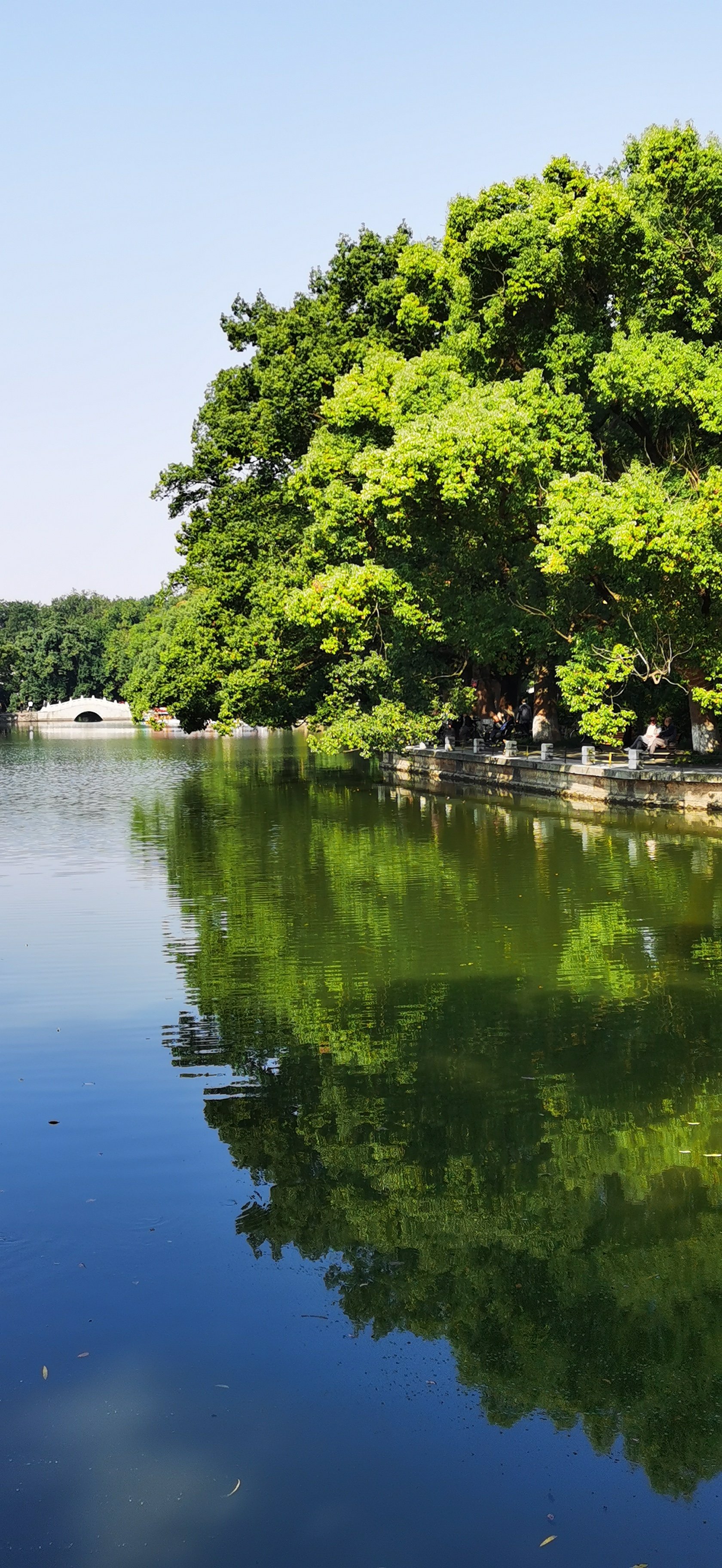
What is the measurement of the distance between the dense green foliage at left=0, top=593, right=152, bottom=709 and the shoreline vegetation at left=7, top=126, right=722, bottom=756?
109m

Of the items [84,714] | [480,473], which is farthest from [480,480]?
[84,714]

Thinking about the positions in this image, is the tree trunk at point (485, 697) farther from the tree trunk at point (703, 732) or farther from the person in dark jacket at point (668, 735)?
the tree trunk at point (703, 732)

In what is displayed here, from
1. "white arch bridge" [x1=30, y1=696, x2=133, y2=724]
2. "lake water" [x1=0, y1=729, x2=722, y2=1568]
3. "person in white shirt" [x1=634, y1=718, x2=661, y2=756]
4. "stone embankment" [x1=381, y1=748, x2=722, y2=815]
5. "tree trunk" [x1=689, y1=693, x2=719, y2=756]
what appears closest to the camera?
"lake water" [x1=0, y1=729, x2=722, y2=1568]

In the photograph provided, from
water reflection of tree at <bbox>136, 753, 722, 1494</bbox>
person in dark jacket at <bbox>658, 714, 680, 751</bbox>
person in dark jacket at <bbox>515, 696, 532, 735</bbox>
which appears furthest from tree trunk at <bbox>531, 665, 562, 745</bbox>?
water reflection of tree at <bbox>136, 753, 722, 1494</bbox>

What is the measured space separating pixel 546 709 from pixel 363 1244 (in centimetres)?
3374

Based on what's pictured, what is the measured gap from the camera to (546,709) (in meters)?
39.7

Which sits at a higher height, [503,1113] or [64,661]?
[64,661]

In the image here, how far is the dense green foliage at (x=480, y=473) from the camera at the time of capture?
28.5m

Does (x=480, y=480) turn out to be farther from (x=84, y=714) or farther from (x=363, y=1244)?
(x=84, y=714)

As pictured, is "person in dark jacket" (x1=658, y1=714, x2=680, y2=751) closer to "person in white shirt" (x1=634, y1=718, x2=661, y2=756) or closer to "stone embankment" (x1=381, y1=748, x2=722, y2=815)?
"person in white shirt" (x1=634, y1=718, x2=661, y2=756)

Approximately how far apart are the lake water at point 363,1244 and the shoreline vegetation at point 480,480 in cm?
1444

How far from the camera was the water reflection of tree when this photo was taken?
5613mm

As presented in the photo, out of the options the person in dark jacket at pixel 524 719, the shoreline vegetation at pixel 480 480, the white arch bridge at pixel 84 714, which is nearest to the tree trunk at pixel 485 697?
the shoreline vegetation at pixel 480 480

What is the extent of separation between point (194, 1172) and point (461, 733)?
129ft
